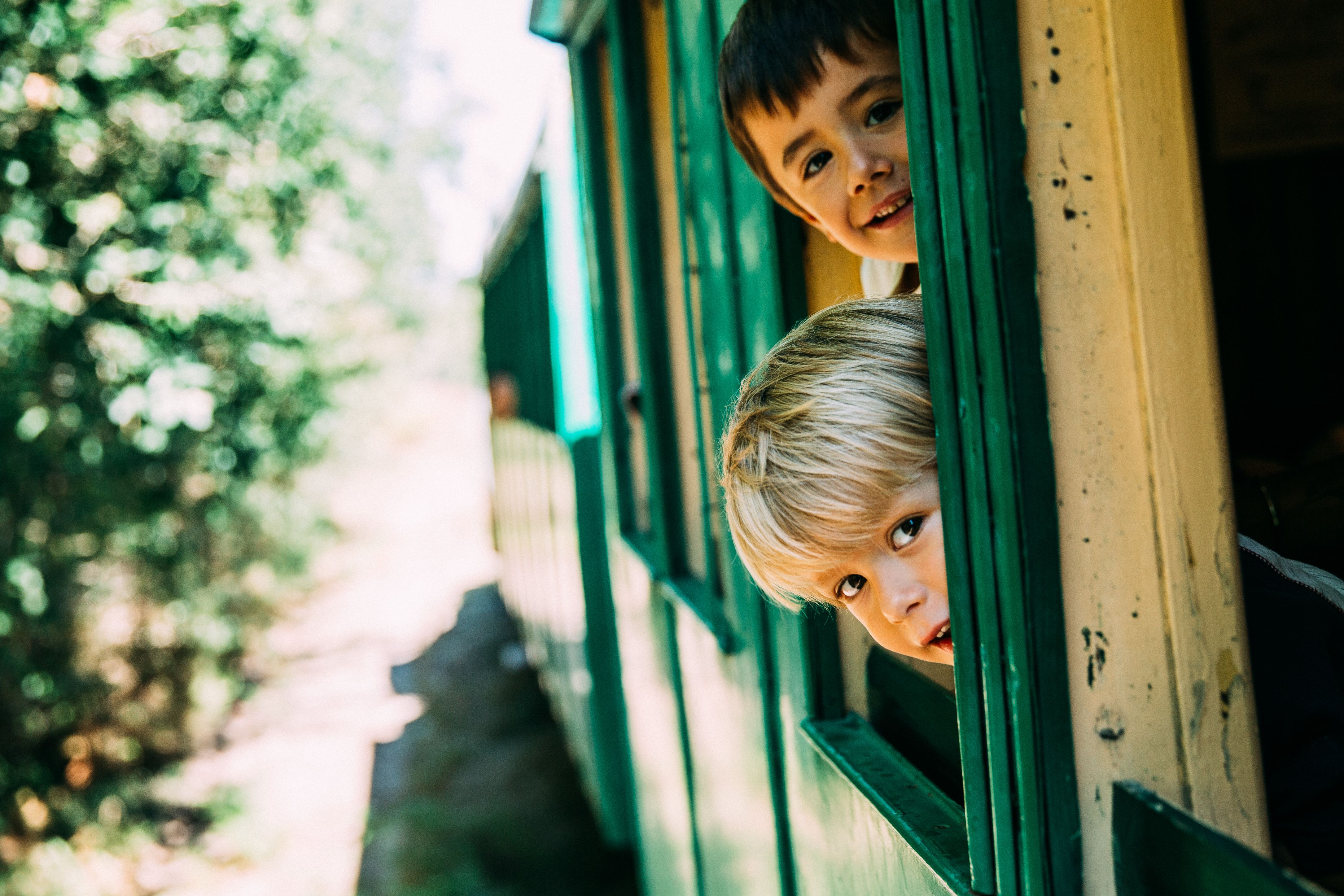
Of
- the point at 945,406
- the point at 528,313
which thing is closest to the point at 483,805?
the point at 528,313

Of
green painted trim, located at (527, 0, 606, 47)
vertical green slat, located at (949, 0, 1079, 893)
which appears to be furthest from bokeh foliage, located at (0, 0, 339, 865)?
vertical green slat, located at (949, 0, 1079, 893)

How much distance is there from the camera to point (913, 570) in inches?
37.8

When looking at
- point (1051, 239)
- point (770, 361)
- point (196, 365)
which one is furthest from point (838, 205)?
point (196, 365)

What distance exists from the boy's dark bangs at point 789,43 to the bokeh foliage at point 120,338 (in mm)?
4003

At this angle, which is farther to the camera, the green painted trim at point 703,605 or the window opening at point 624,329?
the window opening at point 624,329

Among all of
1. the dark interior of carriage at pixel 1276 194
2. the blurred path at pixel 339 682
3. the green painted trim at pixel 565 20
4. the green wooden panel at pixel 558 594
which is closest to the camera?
the green painted trim at pixel 565 20

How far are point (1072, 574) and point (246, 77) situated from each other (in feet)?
17.4

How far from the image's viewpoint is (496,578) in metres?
11.6

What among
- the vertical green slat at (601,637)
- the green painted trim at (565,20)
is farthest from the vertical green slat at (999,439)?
the vertical green slat at (601,637)

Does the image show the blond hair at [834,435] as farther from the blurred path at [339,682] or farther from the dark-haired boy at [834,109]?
the blurred path at [339,682]

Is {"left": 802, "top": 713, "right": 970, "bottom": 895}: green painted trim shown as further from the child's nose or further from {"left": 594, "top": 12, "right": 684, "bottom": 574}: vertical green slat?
{"left": 594, "top": 12, "right": 684, "bottom": 574}: vertical green slat

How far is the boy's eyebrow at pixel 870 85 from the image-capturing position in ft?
3.51

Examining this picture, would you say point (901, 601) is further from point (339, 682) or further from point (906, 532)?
point (339, 682)

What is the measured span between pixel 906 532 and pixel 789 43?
568 millimetres
